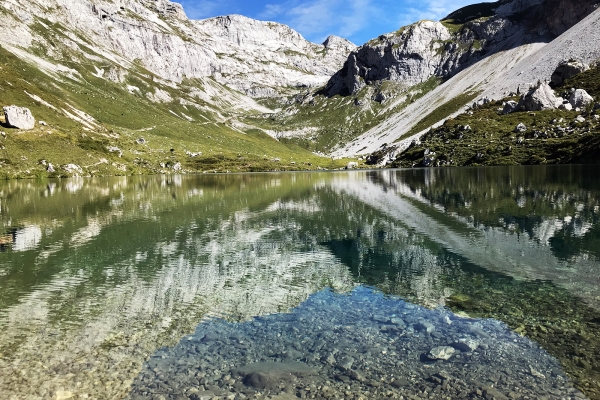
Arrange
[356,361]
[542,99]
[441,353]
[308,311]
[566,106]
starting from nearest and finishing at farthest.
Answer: [356,361]
[441,353]
[308,311]
[566,106]
[542,99]

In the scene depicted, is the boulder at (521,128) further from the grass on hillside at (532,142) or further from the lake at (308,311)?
the lake at (308,311)

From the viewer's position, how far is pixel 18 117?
5719 inches

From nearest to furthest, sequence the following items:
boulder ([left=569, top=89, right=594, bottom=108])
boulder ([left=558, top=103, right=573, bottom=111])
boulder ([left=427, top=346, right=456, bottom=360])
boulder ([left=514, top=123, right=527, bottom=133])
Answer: boulder ([left=427, top=346, right=456, bottom=360]) < boulder ([left=514, top=123, right=527, bottom=133]) < boulder ([left=569, top=89, right=594, bottom=108]) < boulder ([left=558, top=103, right=573, bottom=111])

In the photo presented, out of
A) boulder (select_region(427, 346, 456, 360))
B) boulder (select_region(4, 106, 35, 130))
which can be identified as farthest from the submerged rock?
A: boulder (select_region(4, 106, 35, 130))

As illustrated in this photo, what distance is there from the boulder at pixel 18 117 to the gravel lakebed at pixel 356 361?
170 metres

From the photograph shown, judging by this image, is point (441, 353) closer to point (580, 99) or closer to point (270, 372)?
point (270, 372)

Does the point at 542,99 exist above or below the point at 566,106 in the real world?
above

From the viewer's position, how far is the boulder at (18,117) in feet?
467

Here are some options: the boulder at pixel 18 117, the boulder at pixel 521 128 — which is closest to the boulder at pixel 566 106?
the boulder at pixel 521 128

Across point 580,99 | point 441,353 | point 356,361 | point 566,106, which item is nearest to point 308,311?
point 356,361

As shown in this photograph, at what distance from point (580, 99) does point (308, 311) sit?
22125cm

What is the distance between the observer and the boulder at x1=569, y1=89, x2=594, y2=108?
180m

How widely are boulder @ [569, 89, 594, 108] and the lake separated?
18411 cm

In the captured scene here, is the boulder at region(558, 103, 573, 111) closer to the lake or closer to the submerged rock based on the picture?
the lake
